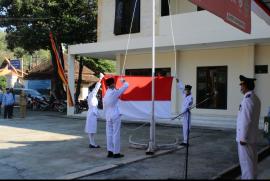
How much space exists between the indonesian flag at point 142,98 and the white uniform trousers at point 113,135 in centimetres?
82

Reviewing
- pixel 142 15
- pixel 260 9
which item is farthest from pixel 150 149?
pixel 142 15

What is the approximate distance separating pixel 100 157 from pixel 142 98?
2038 millimetres

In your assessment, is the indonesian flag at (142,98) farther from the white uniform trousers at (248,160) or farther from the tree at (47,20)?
the tree at (47,20)

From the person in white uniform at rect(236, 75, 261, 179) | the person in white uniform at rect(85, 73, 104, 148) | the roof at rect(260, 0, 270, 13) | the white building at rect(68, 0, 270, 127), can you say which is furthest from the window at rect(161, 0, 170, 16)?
the person in white uniform at rect(236, 75, 261, 179)

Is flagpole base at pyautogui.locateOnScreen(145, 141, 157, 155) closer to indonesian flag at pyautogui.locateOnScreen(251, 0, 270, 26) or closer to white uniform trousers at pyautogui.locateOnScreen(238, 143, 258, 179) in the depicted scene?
white uniform trousers at pyautogui.locateOnScreen(238, 143, 258, 179)

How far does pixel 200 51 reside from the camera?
63.8 ft

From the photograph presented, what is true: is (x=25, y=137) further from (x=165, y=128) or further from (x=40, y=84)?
(x=40, y=84)

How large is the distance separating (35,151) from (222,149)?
5.07 meters

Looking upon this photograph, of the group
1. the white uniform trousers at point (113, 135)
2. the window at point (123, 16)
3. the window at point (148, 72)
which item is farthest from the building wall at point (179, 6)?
the white uniform trousers at point (113, 135)

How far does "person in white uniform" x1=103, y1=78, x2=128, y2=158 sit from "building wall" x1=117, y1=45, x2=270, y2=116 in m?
8.81

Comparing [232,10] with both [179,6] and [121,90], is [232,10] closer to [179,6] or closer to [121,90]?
[121,90]

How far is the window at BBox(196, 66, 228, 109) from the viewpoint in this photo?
18859 mm

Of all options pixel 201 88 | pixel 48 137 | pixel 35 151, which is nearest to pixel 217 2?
pixel 35 151

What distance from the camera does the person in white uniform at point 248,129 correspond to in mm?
7223
